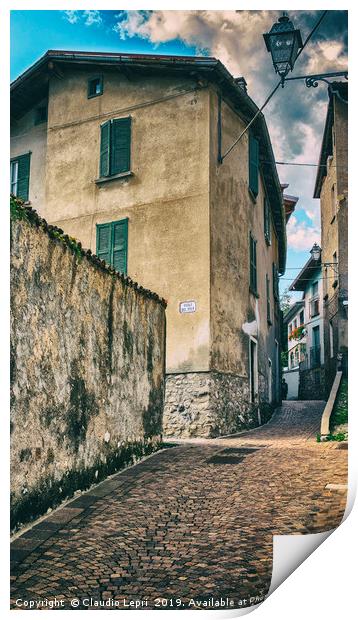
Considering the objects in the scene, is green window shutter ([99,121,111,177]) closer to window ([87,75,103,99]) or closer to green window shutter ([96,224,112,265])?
window ([87,75,103,99])

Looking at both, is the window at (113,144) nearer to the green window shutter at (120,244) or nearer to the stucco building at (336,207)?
the stucco building at (336,207)

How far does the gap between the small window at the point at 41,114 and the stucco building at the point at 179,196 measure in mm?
16

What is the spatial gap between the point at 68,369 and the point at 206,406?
11.4 feet

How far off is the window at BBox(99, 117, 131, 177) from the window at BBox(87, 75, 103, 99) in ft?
0.75

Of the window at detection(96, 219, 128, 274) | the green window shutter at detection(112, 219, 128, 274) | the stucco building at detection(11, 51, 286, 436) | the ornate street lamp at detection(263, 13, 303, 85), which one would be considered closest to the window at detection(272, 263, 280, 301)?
the stucco building at detection(11, 51, 286, 436)

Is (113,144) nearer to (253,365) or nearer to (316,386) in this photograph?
(316,386)

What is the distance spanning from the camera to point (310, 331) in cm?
416

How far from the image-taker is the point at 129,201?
278 inches

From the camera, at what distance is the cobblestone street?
3174 mm

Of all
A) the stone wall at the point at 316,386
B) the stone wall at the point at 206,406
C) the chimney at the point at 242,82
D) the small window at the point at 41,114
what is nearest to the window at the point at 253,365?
the stone wall at the point at 206,406

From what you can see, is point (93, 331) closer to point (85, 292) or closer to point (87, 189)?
point (85, 292)

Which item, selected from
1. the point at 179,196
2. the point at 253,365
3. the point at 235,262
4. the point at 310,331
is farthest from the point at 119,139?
the point at 253,365

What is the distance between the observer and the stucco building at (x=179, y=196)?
4094 millimetres
